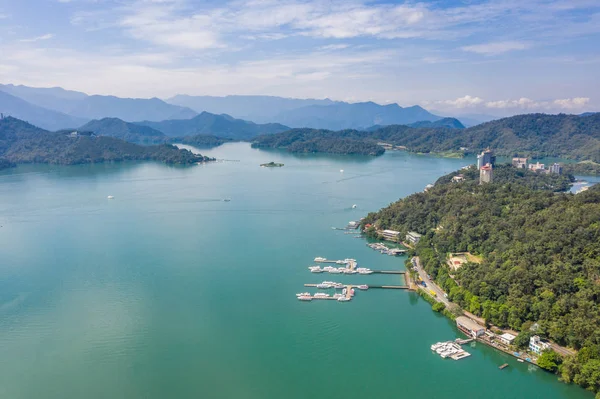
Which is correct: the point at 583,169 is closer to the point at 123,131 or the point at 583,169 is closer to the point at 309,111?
the point at 123,131

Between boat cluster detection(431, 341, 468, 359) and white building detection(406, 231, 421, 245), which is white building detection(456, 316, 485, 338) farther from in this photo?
white building detection(406, 231, 421, 245)

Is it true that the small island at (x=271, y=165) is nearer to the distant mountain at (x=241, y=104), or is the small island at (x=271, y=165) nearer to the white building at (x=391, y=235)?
the white building at (x=391, y=235)

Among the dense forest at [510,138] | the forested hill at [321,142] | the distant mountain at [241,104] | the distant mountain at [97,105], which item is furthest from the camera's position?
the distant mountain at [241,104]

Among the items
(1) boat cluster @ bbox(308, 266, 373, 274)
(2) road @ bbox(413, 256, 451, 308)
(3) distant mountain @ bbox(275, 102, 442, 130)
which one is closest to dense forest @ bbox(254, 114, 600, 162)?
(2) road @ bbox(413, 256, 451, 308)

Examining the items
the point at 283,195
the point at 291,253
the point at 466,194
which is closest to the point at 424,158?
the point at 283,195

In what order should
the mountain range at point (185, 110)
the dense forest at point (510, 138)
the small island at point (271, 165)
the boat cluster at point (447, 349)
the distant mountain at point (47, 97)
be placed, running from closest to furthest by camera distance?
the boat cluster at point (447, 349)
the small island at point (271, 165)
the dense forest at point (510, 138)
the mountain range at point (185, 110)
the distant mountain at point (47, 97)

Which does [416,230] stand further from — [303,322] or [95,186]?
[95,186]

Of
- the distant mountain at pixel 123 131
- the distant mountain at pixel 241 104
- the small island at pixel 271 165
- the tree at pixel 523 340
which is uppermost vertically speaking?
the distant mountain at pixel 241 104

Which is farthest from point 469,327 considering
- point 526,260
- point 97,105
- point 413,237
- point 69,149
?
point 97,105

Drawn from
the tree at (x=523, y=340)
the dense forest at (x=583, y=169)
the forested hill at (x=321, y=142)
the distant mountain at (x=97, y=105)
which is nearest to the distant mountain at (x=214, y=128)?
the forested hill at (x=321, y=142)
